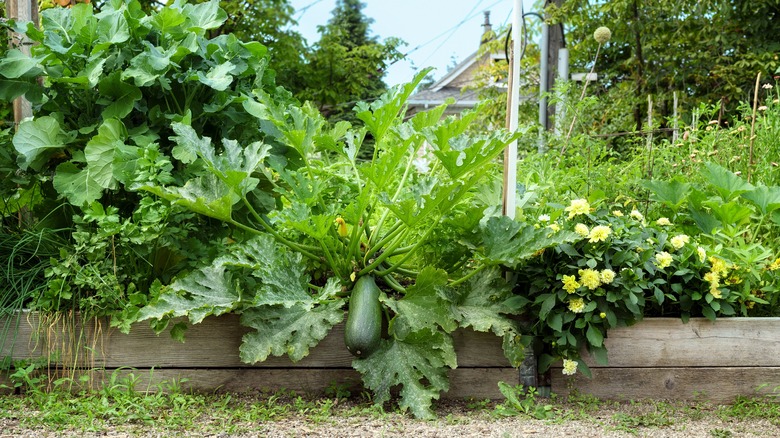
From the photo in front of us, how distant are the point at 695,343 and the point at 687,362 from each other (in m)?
0.08

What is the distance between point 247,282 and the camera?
9.46 ft

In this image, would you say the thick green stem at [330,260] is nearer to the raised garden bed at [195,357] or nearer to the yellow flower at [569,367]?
the raised garden bed at [195,357]

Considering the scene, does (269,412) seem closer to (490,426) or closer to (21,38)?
(490,426)

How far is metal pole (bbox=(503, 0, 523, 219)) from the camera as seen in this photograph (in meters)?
2.84

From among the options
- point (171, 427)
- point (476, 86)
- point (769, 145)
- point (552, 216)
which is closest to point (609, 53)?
point (476, 86)

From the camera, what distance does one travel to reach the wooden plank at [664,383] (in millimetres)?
2922

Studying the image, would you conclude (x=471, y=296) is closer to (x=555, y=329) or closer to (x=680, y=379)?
(x=555, y=329)

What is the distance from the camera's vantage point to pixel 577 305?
8.95 ft

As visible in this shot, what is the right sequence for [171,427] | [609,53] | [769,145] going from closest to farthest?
[171,427], [769,145], [609,53]

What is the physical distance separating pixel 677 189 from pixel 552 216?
79cm

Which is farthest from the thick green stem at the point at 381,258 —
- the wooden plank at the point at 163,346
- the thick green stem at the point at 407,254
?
the wooden plank at the point at 163,346

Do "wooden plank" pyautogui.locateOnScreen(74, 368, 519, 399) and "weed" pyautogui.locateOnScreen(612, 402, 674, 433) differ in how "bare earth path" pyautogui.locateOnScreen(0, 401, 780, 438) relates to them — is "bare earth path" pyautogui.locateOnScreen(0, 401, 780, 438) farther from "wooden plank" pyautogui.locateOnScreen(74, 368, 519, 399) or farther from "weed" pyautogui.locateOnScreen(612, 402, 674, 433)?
"wooden plank" pyautogui.locateOnScreen(74, 368, 519, 399)

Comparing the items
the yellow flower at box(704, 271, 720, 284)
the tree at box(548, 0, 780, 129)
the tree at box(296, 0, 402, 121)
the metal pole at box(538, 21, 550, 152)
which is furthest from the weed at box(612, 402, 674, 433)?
the tree at box(296, 0, 402, 121)

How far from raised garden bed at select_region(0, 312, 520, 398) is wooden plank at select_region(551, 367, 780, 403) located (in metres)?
0.92
